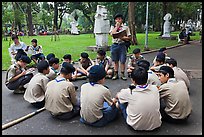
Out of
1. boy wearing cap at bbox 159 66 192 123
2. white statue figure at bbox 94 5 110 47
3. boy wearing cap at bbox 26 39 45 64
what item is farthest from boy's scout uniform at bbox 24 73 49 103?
white statue figure at bbox 94 5 110 47

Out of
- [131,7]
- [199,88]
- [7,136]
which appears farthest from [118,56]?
[131,7]

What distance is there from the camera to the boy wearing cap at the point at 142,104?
3.10 metres

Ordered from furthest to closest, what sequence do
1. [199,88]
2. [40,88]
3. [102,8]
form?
[102,8] → [199,88] → [40,88]

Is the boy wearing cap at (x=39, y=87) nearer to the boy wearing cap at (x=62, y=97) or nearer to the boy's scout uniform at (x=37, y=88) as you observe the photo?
the boy's scout uniform at (x=37, y=88)

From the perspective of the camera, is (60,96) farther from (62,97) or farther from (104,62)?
(104,62)

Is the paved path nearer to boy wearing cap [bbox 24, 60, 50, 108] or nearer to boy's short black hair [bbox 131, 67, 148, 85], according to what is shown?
boy wearing cap [bbox 24, 60, 50, 108]

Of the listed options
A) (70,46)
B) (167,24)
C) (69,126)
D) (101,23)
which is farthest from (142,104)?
(167,24)

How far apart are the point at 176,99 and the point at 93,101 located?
1202 millimetres

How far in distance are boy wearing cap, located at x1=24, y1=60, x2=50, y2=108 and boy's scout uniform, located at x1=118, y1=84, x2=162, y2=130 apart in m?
1.56

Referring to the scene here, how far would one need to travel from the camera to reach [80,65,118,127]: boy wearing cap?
3.34 m

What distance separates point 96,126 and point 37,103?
126cm

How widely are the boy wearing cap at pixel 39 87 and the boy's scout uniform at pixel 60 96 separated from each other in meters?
0.43

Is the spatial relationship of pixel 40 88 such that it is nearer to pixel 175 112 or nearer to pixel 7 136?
pixel 7 136

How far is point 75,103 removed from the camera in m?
3.73
